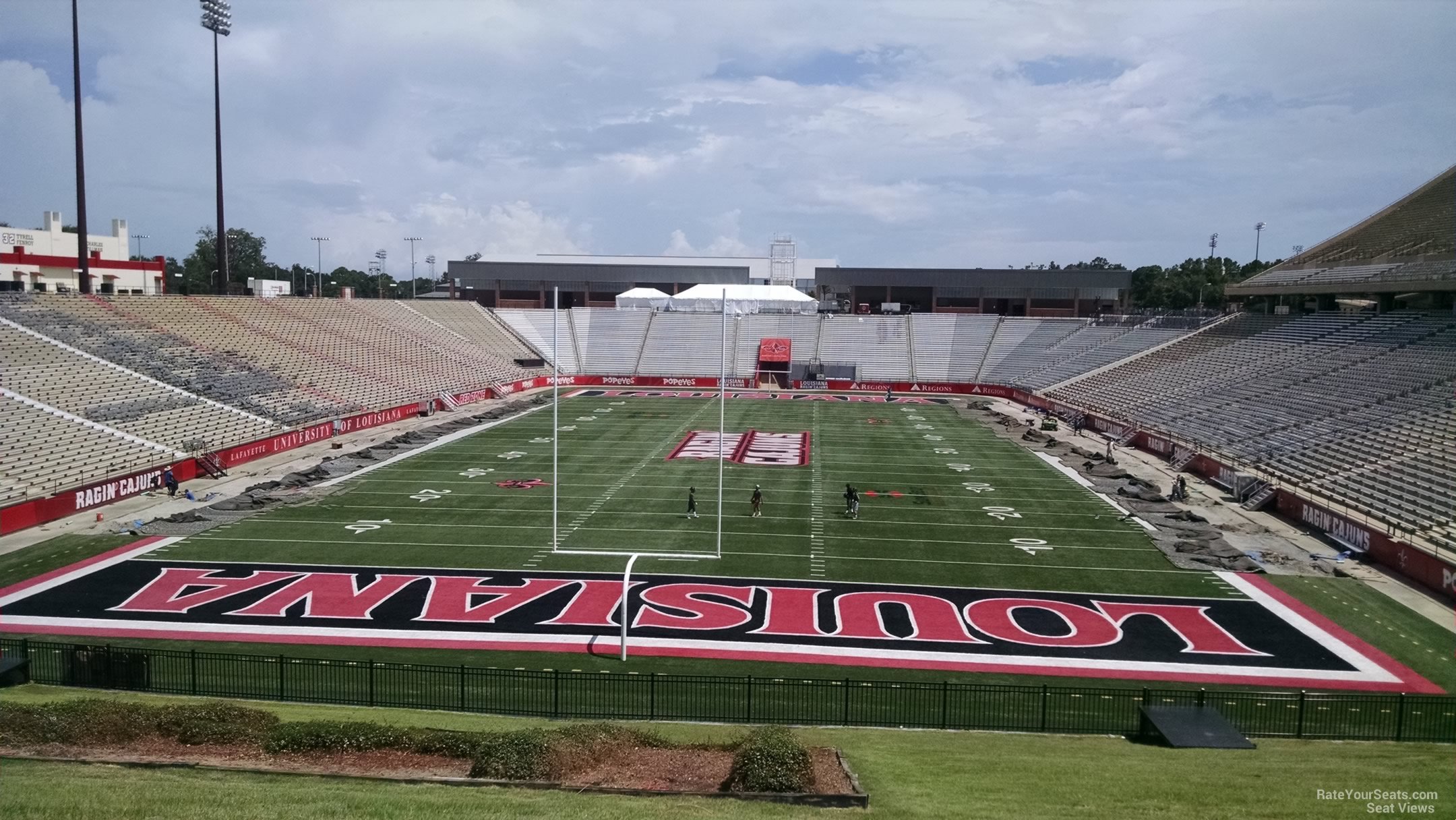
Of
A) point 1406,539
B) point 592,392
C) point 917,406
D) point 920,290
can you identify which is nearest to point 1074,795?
point 1406,539

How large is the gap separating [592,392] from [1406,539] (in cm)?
4746

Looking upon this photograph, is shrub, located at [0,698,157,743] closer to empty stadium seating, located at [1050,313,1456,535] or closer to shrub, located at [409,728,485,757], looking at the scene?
shrub, located at [409,728,485,757]

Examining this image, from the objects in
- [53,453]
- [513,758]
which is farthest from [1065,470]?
[53,453]

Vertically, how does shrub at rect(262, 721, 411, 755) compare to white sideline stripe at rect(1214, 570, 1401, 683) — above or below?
above

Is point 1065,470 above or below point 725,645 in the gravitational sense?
above

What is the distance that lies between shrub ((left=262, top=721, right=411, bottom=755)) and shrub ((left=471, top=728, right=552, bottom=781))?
1.08 metres

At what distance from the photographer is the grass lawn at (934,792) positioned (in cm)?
918

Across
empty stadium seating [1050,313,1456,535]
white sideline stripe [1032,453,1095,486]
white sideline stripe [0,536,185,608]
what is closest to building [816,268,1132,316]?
empty stadium seating [1050,313,1456,535]

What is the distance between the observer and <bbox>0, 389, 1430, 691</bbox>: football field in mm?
17156

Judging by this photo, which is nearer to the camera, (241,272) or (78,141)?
(78,141)

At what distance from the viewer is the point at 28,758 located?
34.1 ft

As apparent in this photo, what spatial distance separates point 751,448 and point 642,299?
135ft

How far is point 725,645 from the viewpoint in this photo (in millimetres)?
17344

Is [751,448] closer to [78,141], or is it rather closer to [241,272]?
[78,141]
